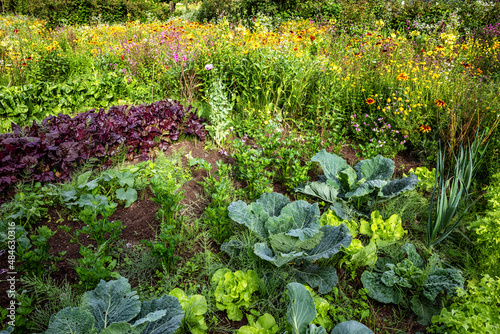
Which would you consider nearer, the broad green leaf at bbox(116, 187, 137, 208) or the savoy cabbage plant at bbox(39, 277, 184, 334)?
the savoy cabbage plant at bbox(39, 277, 184, 334)

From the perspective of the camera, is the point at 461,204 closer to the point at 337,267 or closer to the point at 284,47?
the point at 337,267

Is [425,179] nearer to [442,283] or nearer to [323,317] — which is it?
[442,283]

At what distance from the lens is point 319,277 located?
2.11 meters

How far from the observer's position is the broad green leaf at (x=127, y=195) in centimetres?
267

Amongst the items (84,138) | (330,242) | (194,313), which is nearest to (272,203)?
(330,242)

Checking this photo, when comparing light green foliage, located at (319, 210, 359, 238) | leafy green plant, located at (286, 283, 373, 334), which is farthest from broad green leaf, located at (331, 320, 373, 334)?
light green foliage, located at (319, 210, 359, 238)

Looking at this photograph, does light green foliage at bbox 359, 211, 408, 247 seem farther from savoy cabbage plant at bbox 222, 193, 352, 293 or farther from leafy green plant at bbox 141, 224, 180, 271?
leafy green plant at bbox 141, 224, 180, 271

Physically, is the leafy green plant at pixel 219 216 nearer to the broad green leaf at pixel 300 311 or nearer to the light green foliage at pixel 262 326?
the light green foliage at pixel 262 326

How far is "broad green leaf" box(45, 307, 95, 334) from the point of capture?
1447 mm

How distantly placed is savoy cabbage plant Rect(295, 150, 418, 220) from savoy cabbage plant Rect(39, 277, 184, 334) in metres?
1.61

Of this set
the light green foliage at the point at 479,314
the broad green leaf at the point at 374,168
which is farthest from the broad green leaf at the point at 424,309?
the broad green leaf at the point at 374,168

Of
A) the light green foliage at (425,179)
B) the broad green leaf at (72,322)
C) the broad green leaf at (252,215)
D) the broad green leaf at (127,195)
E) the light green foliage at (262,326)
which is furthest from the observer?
the light green foliage at (425,179)

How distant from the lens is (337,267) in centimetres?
238

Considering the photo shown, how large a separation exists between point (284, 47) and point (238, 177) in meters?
2.48
